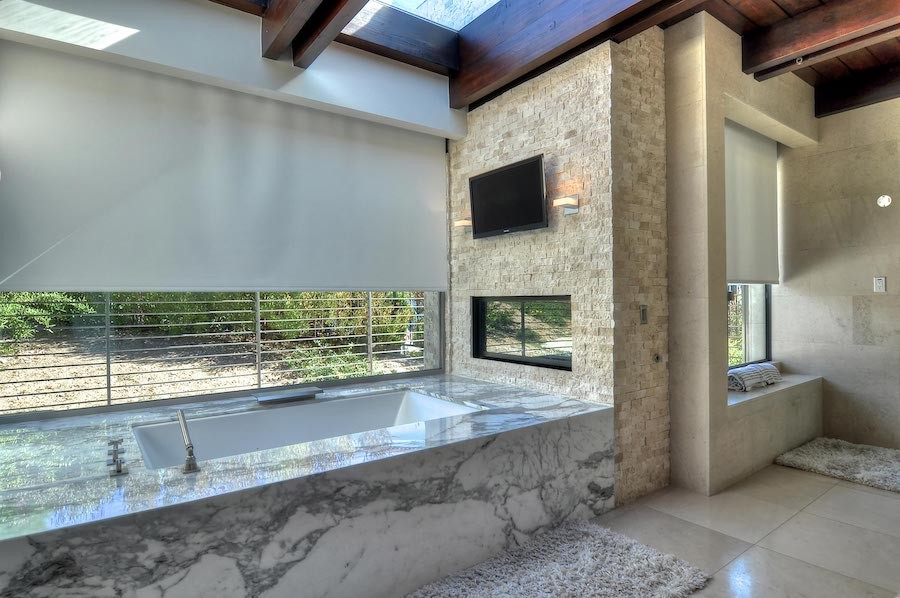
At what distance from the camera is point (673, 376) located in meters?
3.38

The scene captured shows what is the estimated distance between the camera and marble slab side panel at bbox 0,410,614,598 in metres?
1.57

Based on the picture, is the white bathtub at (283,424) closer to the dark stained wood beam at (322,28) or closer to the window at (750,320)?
the dark stained wood beam at (322,28)

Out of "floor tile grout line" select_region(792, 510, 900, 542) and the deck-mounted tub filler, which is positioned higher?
the deck-mounted tub filler

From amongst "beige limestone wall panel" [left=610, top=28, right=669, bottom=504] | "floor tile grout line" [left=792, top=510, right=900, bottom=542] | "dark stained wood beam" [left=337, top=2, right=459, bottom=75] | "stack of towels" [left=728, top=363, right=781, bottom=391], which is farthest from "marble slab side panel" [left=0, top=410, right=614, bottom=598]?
"dark stained wood beam" [left=337, top=2, right=459, bottom=75]

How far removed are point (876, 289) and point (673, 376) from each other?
7.41 ft

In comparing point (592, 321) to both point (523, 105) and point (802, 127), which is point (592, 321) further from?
point (802, 127)

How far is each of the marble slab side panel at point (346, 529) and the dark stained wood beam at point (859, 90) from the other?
12.0 feet

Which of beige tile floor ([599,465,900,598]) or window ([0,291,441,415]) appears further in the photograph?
window ([0,291,441,415])

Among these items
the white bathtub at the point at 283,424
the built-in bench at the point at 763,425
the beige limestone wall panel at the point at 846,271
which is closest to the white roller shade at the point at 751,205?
the beige limestone wall panel at the point at 846,271

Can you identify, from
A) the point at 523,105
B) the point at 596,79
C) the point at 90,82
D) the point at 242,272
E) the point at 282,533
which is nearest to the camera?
the point at 282,533

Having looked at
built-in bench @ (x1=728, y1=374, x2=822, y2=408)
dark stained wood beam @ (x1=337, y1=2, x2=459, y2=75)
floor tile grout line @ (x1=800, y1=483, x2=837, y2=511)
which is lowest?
floor tile grout line @ (x1=800, y1=483, x2=837, y2=511)

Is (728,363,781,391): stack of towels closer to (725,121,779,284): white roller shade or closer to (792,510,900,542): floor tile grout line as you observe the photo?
(725,121,779,284): white roller shade

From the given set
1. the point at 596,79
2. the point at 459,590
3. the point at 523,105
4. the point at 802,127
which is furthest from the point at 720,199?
the point at 459,590

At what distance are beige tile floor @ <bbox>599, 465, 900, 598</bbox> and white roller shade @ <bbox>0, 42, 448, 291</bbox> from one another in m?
2.51
